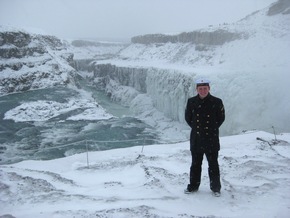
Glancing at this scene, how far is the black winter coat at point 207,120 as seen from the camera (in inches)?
194

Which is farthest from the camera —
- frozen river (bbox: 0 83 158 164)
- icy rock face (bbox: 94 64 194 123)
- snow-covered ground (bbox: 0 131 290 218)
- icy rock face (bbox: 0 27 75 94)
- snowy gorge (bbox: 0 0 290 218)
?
icy rock face (bbox: 0 27 75 94)

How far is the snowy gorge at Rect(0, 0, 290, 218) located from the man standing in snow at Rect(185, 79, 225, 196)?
0.54 m

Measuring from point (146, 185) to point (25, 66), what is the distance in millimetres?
46900

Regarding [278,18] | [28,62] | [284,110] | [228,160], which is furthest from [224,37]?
[228,160]

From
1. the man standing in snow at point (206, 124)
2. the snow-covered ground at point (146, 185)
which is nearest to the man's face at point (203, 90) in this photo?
the man standing in snow at point (206, 124)

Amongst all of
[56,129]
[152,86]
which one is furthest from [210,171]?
[152,86]

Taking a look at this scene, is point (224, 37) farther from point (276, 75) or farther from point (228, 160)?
point (228, 160)

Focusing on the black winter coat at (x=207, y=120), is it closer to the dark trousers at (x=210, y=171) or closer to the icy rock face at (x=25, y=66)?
the dark trousers at (x=210, y=171)

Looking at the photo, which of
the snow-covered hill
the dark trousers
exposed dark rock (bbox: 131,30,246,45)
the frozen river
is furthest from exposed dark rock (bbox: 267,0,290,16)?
the dark trousers

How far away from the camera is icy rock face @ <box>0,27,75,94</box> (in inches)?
1789

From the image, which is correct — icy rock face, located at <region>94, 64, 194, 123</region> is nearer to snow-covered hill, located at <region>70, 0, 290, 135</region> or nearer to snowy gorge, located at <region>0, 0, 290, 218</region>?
snow-covered hill, located at <region>70, 0, 290, 135</region>

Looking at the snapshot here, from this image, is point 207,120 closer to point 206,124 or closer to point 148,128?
point 206,124

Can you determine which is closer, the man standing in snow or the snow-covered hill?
the man standing in snow

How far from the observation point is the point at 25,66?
1886 inches
